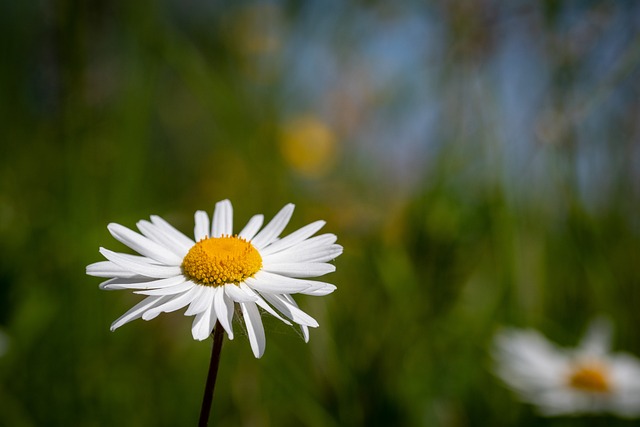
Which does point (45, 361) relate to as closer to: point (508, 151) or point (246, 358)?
point (246, 358)

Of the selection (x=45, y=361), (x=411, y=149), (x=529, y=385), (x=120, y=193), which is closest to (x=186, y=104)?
(x=411, y=149)

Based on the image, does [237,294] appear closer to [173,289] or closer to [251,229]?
[173,289]

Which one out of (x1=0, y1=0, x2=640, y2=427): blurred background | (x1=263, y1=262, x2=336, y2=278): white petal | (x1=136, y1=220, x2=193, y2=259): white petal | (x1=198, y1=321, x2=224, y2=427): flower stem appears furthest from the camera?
(x1=0, y1=0, x2=640, y2=427): blurred background

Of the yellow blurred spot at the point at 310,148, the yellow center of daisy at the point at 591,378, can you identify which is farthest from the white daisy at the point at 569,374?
the yellow blurred spot at the point at 310,148

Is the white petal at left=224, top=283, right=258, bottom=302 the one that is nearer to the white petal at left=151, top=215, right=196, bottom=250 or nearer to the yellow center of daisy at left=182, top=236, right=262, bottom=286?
the yellow center of daisy at left=182, top=236, right=262, bottom=286

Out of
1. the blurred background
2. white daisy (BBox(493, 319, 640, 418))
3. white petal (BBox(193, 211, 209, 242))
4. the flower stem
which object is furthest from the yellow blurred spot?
the flower stem

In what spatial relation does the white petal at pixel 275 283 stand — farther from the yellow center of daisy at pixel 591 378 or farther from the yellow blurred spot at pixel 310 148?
the yellow blurred spot at pixel 310 148
